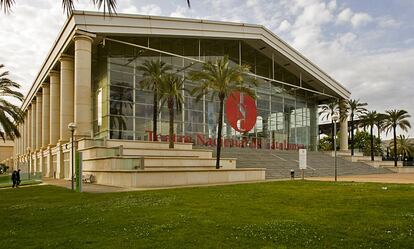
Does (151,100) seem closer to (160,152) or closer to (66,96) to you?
(66,96)

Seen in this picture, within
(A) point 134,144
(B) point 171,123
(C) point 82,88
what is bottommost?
(A) point 134,144

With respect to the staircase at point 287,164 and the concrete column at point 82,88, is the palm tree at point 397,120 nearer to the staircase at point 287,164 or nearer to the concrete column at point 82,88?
the staircase at point 287,164

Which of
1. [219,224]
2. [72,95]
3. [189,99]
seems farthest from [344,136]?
[219,224]

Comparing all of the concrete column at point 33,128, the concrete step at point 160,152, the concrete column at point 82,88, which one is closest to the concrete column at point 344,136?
the concrete step at point 160,152

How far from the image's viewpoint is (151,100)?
42219mm

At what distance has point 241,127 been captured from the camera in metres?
50.9

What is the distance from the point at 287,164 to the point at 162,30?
18.1 m

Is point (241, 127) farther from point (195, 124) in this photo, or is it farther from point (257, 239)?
point (257, 239)

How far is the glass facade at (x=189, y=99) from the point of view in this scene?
132ft

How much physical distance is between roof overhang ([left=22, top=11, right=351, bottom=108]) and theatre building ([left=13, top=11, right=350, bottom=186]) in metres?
0.10

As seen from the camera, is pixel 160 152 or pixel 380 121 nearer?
pixel 160 152

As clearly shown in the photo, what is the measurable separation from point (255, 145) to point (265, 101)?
6237 millimetres

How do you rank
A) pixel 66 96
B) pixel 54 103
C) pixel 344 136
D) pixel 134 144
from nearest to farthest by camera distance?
pixel 134 144 → pixel 66 96 → pixel 54 103 → pixel 344 136

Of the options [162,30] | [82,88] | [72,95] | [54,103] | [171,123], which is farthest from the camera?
[54,103]
